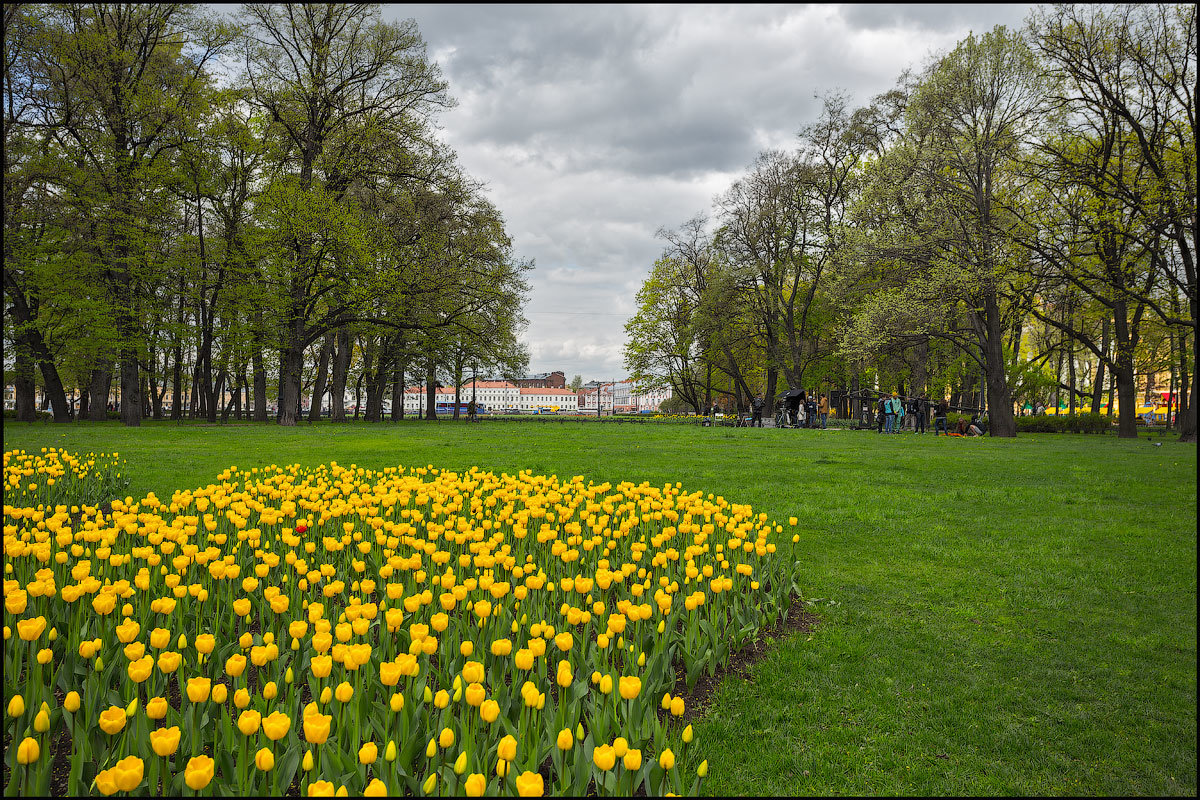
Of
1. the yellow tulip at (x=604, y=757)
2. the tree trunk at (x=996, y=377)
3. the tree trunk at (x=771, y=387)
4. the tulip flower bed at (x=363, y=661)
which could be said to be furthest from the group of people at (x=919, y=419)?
the yellow tulip at (x=604, y=757)

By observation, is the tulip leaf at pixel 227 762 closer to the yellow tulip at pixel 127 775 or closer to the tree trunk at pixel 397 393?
the yellow tulip at pixel 127 775

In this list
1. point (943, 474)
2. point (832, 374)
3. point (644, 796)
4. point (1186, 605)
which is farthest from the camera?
point (832, 374)

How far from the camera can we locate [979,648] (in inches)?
163

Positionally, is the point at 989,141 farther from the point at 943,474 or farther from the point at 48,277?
the point at 48,277

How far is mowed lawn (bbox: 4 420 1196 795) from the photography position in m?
2.68

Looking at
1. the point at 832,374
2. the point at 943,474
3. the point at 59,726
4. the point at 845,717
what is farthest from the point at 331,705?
the point at 832,374

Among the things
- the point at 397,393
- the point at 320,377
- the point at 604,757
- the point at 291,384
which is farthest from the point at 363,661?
the point at 397,393

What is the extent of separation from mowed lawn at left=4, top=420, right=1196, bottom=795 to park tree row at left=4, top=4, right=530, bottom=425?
17.0 m

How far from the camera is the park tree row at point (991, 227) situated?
11.4m

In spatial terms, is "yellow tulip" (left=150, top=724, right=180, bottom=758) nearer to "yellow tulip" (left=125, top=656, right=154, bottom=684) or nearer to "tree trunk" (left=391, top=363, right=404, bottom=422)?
"yellow tulip" (left=125, top=656, right=154, bottom=684)

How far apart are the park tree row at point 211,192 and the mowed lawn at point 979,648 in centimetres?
1696

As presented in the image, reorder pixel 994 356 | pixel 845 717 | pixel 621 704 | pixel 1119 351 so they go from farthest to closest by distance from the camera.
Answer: pixel 994 356 → pixel 1119 351 → pixel 845 717 → pixel 621 704

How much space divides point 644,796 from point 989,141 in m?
24.1

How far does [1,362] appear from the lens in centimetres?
2114
